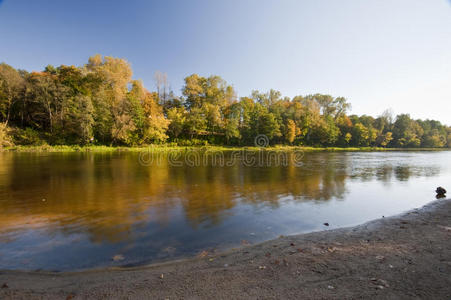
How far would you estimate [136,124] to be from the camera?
149 feet

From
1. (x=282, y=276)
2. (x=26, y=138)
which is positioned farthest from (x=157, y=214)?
(x=26, y=138)

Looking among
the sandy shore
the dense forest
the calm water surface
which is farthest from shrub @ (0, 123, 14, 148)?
the sandy shore

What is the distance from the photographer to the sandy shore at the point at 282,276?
2686mm

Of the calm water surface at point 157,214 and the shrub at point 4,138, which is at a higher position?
the shrub at point 4,138

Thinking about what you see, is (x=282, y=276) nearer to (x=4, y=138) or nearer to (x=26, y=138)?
(x=4, y=138)

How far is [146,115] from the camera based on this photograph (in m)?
50.8

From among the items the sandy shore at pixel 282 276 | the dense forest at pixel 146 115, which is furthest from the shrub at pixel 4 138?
the sandy shore at pixel 282 276

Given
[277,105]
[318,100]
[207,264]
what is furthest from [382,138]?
[207,264]

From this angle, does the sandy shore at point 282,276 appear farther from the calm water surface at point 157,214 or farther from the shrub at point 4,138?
the shrub at point 4,138

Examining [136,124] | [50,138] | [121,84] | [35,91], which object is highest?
[121,84]

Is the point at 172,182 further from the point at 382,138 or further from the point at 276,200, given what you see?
the point at 382,138

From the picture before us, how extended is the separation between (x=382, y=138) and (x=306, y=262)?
3929 inches

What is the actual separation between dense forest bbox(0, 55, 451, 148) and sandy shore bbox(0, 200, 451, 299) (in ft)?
141

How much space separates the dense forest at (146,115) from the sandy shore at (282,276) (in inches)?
1688
